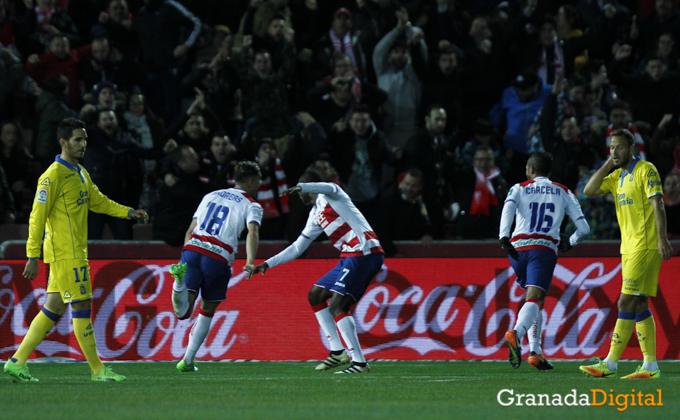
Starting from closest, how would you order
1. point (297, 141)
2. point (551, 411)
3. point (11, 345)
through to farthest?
point (551, 411) → point (11, 345) → point (297, 141)

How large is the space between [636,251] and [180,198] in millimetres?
5958

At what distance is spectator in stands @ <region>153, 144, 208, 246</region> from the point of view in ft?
39.1

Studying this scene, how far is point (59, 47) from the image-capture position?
45.1 feet

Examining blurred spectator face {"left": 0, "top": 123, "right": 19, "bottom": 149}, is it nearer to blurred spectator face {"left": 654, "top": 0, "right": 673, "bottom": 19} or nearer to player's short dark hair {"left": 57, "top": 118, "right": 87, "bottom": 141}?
player's short dark hair {"left": 57, "top": 118, "right": 87, "bottom": 141}

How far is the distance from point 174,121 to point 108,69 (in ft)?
5.18

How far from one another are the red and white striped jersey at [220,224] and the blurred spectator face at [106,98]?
3.92 meters

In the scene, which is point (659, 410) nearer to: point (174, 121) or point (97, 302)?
point (97, 302)

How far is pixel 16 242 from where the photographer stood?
1152 centimetres

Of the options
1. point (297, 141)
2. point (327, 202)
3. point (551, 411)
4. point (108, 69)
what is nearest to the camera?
point (551, 411)

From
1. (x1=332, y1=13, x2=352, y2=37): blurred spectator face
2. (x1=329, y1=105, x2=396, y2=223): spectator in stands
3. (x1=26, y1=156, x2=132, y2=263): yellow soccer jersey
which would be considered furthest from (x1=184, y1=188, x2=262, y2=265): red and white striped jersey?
(x1=332, y1=13, x2=352, y2=37): blurred spectator face

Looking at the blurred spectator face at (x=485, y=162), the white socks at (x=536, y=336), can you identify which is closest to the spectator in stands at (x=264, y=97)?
the blurred spectator face at (x=485, y=162)

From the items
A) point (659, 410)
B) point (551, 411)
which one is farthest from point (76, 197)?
point (659, 410)

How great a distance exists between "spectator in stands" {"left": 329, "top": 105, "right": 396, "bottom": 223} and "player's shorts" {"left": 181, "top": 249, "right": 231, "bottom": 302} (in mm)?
3459

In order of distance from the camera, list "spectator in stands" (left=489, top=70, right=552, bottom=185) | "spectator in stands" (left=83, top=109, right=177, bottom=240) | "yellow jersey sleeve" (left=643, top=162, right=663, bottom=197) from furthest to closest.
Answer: "spectator in stands" (left=489, top=70, right=552, bottom=185) → "spectator in stands" (left=83, top=109, right=177, bottom=240) → "yellow jersey sleeve" (left=643, top=162, right=663, bottom=197)
